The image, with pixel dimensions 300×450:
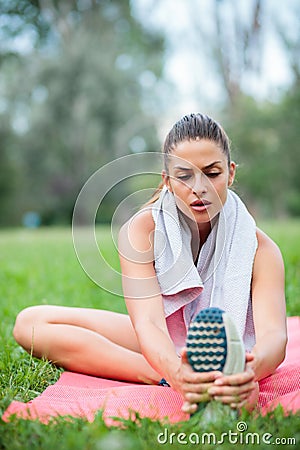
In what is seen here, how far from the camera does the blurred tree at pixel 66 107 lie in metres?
16.5

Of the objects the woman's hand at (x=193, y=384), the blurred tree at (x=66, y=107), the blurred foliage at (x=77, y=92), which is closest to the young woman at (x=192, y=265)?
the woman's hand at (x=193, y=384)

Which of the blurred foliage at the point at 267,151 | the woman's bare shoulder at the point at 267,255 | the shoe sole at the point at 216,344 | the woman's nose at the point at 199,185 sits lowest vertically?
the blurred foliage at the point at 267,151

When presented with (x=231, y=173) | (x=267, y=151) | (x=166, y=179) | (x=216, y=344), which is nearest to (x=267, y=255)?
(x=231, y=173)

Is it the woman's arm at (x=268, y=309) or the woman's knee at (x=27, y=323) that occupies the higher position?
the woman's arm at (x=268, y=309)

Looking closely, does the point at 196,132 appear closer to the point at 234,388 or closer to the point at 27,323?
the point at 234,388

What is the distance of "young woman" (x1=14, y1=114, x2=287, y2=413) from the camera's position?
1735 millimetres

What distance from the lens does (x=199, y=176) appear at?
5.77 feet

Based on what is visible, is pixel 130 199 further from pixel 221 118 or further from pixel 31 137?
pixel 31 137

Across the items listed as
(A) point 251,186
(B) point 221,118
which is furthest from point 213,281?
(B) point 221,118

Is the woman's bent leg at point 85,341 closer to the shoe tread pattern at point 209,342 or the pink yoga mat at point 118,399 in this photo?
the pink yoga mat at point 118,399

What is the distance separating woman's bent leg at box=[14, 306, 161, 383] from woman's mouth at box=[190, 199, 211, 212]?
0.55m

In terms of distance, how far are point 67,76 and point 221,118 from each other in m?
Result: 4.49

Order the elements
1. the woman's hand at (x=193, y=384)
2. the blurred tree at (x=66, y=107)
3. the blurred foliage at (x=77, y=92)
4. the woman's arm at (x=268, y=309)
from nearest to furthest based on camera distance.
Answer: the woman's hand at (x=193, y=384) < the woman's arm at (x=268, y=309) < the blurred foliage at (x=77, y=92) < the blurred tree at (x=66, y=107)

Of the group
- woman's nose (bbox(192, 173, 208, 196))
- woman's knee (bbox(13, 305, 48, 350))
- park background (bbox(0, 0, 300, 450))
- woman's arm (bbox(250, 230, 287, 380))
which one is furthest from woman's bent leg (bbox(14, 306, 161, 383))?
park background (bbox(0, 0, 300, 450))
